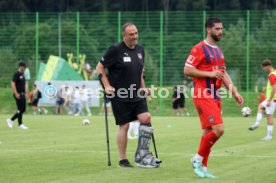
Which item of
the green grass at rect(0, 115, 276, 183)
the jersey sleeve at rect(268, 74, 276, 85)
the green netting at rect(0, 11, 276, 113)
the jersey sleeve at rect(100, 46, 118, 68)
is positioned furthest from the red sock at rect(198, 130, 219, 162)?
the green netting at rect(0, 11, 276, 113)

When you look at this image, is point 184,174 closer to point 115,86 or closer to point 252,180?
point 252,180

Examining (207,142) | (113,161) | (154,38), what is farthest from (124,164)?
Result: (154,38)

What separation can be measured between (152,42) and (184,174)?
3426 cm

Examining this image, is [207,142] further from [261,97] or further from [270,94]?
[261,97]

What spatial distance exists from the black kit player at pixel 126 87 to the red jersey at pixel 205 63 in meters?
1.66

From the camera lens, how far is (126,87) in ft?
42.1

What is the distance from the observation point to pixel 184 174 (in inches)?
449

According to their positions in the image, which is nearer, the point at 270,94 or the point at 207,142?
the point at 207,142

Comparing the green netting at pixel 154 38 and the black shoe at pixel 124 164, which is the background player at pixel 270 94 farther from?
the green netting at pixel 154 38

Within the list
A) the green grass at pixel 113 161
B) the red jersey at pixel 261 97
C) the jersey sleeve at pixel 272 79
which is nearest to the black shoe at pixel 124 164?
the green grass at pixel 113 161

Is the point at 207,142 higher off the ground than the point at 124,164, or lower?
higher

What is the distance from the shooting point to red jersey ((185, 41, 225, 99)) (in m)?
11.2

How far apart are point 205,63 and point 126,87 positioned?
2.00 metres

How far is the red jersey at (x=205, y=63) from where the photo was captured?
11172 millimetres
